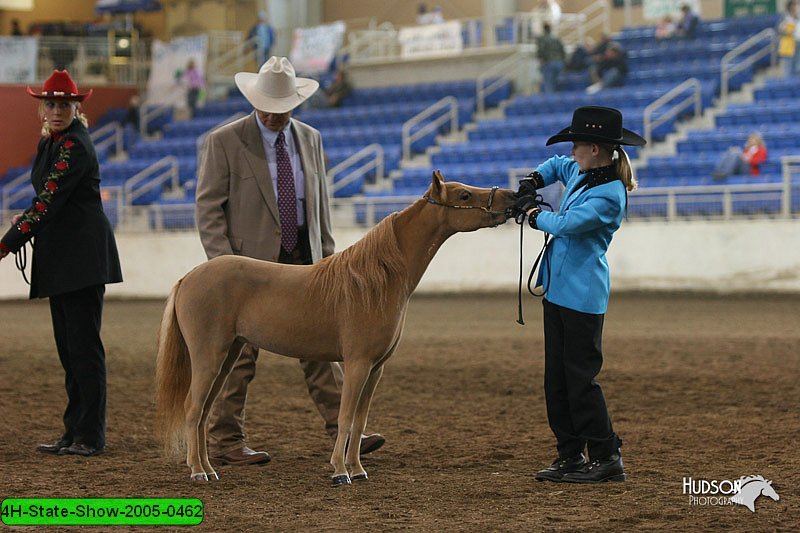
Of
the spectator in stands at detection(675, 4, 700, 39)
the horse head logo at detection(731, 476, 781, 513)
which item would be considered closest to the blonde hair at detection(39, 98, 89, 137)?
the horse head logo at detection(731, 476, 781, 513)

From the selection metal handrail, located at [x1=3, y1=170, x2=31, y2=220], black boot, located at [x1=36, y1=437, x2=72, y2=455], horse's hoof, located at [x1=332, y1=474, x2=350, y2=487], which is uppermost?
metal handrail, located at [x1=3, y1=170, x2=31, y2=220]

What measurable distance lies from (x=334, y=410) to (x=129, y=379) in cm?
383

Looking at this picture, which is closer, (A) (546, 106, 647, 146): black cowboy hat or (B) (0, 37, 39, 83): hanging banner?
(A) (546, 106, 647, 146): black cowboy hat

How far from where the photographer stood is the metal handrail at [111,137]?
25.7 m

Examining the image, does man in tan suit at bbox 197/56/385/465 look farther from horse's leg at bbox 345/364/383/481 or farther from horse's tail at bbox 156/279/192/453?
horse's leg at bbox 345/364/383/481

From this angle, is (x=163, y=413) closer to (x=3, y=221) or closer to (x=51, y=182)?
(x=51, y=182)

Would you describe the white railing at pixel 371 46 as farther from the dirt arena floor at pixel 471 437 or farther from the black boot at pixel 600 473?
the black boot at pixel 600 473

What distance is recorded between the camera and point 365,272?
539 centimetres

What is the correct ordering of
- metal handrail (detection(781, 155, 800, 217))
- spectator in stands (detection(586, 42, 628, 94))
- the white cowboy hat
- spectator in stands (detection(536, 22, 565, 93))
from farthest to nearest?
spectator in stands (detection(536, 22, 565, 93)) < spectator in stands (detection(586, 42, 628, 94)) < metal handrail (detection(781, 155, 800, 217)) < the white cowboy hat

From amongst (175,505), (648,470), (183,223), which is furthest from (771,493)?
(183,223)

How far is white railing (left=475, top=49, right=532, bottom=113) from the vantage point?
2284 centimetres

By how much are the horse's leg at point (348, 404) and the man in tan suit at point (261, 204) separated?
0.70 meters

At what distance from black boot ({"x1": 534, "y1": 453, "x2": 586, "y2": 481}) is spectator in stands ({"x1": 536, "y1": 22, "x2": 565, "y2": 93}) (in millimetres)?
17035

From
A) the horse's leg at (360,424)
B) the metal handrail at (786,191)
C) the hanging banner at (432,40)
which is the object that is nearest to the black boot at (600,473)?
the horse's leg at (360,424)
